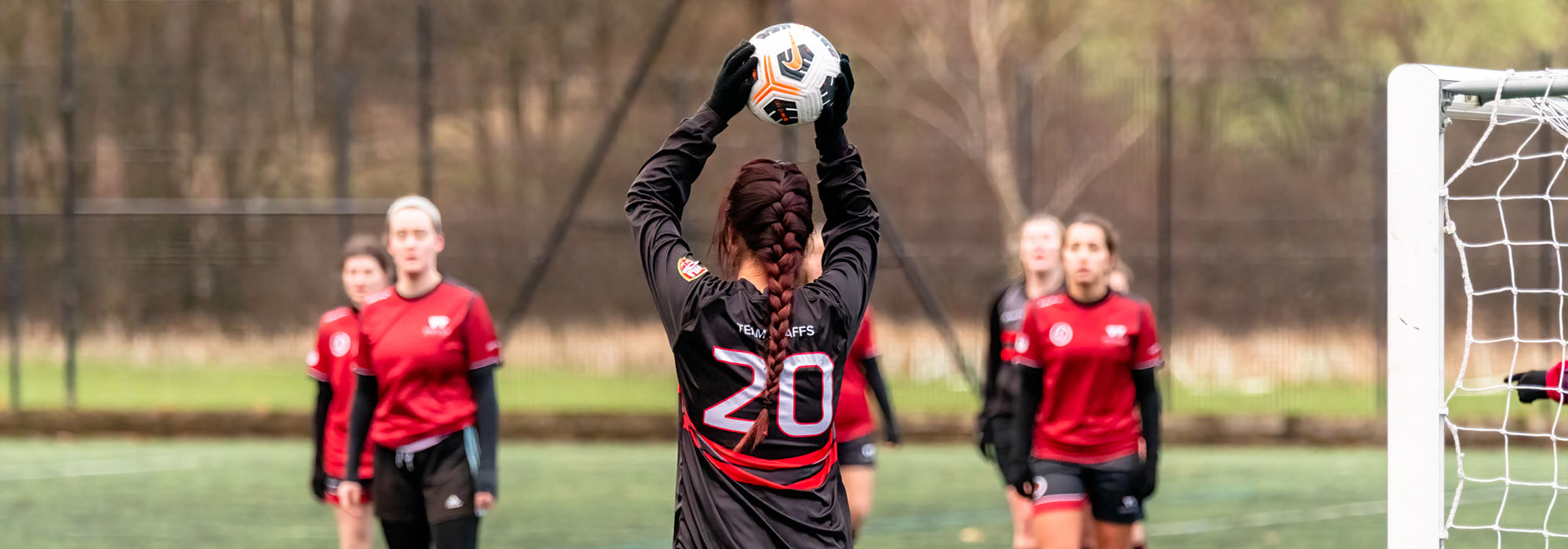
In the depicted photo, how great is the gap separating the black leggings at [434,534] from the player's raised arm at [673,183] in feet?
7.60

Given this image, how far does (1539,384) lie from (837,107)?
249 cm

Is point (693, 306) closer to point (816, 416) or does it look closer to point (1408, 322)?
point (816, 416)

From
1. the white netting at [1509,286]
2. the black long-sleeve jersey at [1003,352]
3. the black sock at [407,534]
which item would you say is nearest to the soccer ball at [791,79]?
the black sock at [407,534]

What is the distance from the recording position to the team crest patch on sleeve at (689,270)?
296 cm

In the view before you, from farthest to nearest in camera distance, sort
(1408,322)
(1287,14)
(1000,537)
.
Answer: (1287,14), (1000,537), (1408,322)

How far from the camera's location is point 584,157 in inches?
573

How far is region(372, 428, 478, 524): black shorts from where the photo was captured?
5117mm

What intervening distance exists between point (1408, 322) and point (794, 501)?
1.80 m

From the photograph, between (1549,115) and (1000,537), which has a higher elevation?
(1549,115)

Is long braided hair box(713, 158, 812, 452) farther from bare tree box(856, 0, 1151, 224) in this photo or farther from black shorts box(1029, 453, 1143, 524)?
bare tree box(856, 0, 1151, 224)

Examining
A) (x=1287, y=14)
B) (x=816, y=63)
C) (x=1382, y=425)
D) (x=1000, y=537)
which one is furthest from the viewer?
(x=1287, y=14)

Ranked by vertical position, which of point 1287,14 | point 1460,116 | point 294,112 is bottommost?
point 1460,116

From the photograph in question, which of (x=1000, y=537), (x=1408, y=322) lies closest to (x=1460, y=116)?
(x=1408, y=322)

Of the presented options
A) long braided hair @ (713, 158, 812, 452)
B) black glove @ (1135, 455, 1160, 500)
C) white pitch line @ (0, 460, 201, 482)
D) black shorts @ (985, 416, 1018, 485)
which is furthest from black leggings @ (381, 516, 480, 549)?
white pitch line @ (0, 460, 201, 482)
